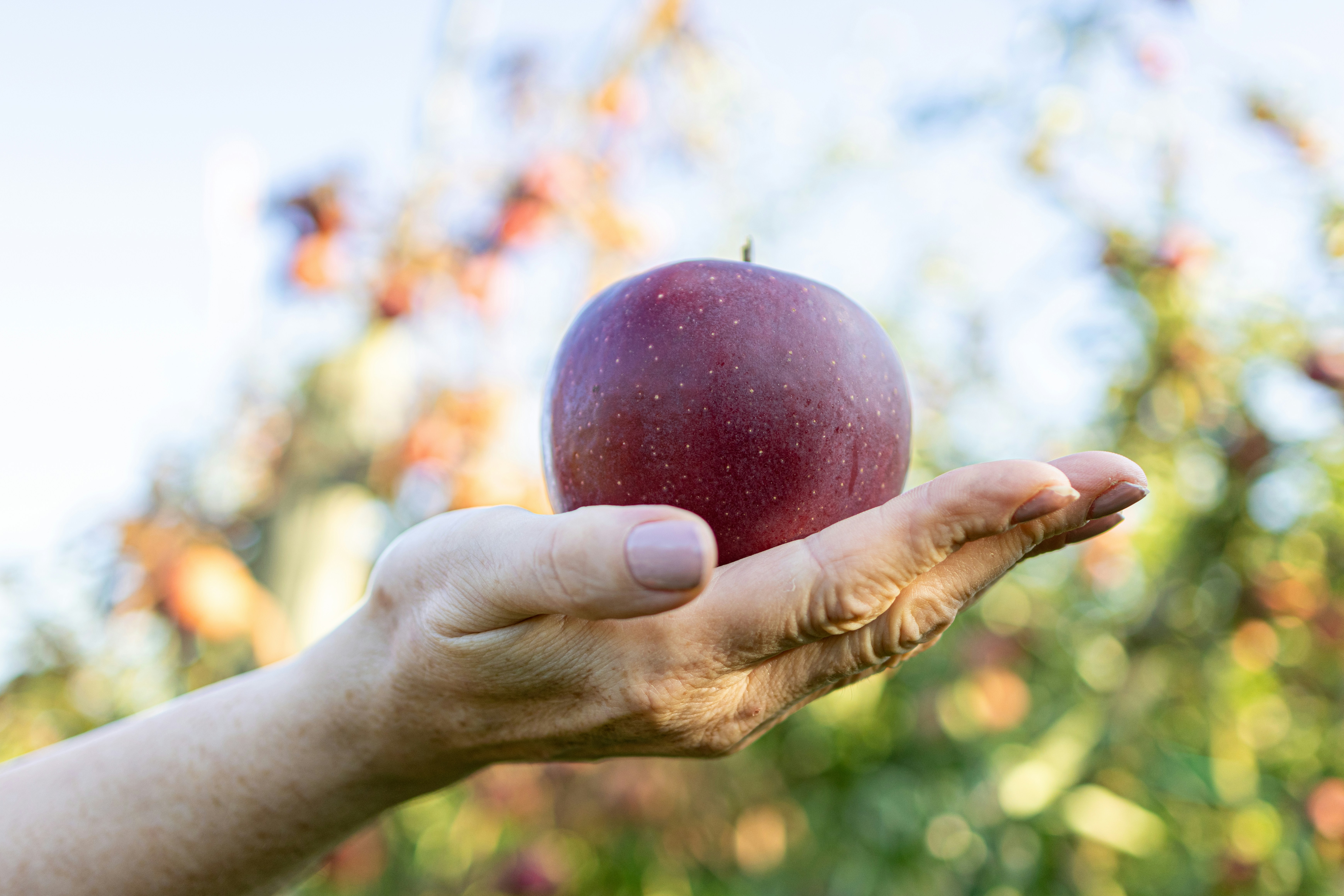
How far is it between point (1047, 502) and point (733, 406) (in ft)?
0.92

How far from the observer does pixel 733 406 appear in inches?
31.4

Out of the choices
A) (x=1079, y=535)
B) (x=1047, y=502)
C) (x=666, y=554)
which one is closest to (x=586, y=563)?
(x=666, y=554)

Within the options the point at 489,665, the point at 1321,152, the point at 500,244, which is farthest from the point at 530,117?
the point at 489,665

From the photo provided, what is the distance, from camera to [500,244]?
2.39 meters

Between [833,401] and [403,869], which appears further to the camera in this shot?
[403,869]

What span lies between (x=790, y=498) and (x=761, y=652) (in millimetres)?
167

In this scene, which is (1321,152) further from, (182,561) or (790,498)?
(182,561)

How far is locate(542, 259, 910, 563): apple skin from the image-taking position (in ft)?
2.62

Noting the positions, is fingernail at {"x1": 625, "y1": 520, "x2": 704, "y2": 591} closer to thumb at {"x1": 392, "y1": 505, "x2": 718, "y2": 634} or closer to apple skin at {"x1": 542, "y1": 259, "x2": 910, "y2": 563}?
thumb at {"x1": 392, "y1": 505, "x2": 718, "y2": 634}

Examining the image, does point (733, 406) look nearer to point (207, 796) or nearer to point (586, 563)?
point (586, 563)

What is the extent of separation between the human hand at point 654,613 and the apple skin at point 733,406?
107 mm

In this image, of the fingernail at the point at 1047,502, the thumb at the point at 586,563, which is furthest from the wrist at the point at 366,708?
the fingernail at the point at 1047,502

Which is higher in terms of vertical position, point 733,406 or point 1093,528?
point 733,406

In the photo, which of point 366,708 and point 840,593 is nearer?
point 840,593
